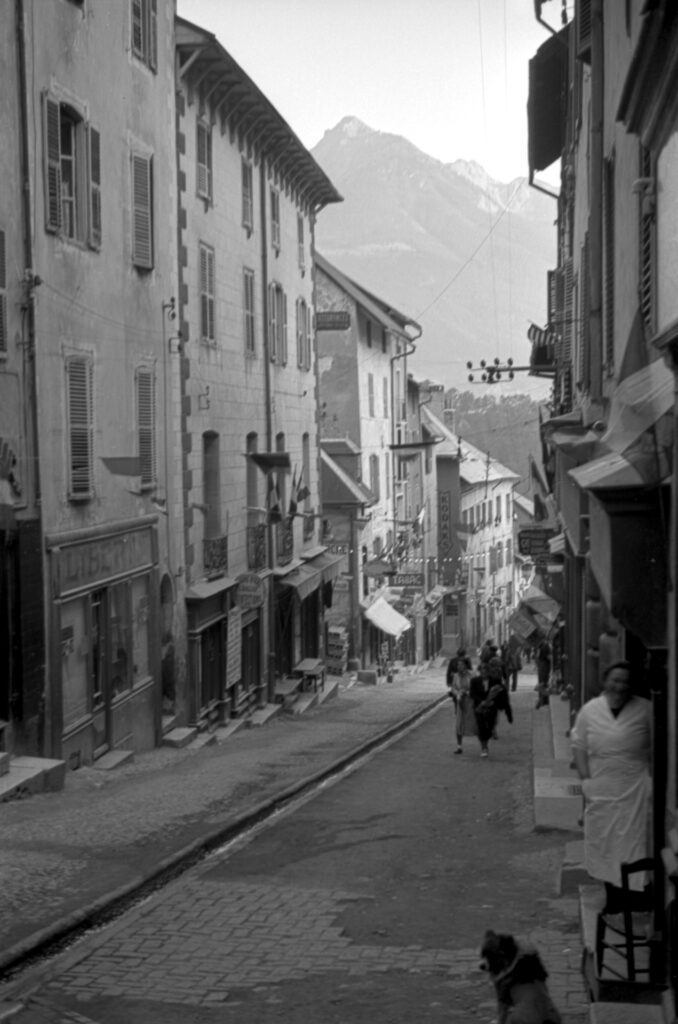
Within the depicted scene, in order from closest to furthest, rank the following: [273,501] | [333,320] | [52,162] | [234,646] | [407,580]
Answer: [52,162] → [234,646] → [273,501] → [333,320] → [407,580]

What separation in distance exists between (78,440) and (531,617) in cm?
1800

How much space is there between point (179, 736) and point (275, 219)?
14.1m

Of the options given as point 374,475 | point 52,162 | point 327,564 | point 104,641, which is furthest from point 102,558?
point 374,475

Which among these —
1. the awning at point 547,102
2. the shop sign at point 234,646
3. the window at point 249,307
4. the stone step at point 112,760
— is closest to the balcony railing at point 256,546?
the shop sign at point 234,646

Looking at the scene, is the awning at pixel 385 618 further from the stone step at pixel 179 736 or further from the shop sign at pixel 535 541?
the stone step at pixel 179 736

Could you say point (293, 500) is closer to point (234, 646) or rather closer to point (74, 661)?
point (234, 646)

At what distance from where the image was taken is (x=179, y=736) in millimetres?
24828

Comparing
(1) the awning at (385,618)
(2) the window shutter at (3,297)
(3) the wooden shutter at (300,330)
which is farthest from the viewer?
(1) the awning at (385,618)

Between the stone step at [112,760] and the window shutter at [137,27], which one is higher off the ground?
the window shutter at [137,27]

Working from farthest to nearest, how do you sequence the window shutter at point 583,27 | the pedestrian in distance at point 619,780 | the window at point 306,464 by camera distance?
the window at point 306,464, the window shutter at point 583,27, the pedestrian in distance at point 619,780

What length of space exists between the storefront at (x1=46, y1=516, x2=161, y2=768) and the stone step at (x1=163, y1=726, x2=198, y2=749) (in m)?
0.33

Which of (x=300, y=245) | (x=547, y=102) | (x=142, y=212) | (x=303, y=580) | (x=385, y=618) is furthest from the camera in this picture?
(x=385, y=618)

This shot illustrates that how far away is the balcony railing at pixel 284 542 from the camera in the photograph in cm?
3406

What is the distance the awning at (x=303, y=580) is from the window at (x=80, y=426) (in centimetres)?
1364
